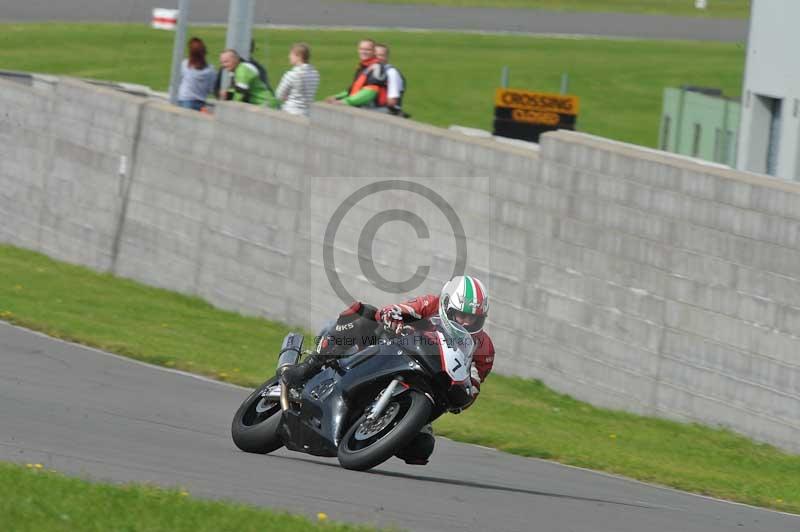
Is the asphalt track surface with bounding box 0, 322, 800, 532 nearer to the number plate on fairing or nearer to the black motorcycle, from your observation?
the black motorcycle

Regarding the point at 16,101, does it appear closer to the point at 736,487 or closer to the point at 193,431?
the point at 193,431

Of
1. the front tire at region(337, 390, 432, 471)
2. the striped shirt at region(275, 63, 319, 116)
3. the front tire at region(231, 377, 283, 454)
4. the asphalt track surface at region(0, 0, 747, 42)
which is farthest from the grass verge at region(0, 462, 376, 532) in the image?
the asphalt track surface at region(0, 0, 747, 42)

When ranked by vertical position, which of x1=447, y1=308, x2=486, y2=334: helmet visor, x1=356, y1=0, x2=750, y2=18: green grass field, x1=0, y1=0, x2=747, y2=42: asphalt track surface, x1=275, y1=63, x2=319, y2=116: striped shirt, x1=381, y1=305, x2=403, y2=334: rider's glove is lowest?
x1=381, y1=305, x2=403, y2=334: rider's glove

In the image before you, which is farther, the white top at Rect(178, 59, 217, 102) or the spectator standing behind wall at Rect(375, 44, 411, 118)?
the white top at Rect(178, 59, 217, 102)

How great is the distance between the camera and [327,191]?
59.6ft

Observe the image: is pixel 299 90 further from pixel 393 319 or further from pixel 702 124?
pixel 393 319

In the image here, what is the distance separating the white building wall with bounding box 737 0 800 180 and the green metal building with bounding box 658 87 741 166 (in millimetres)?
206

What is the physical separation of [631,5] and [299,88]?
34.0 m

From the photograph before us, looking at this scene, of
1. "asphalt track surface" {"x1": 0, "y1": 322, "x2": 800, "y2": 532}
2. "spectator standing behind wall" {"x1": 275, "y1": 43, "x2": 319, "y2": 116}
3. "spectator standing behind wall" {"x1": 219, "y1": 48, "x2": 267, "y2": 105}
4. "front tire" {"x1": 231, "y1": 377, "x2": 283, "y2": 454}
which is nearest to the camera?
"asphalt track surface" {"x1": 0, "y1": 322, "x2": 800, "y2": 532}

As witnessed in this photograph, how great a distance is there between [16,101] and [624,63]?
21594 mm

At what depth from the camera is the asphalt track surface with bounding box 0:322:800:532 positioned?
27.1 feet

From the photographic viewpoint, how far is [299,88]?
1891 centimetres

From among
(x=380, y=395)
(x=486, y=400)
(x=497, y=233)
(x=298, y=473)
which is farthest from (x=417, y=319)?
(x=497, y=233)

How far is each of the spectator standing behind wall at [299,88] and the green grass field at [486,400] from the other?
2700 mm
